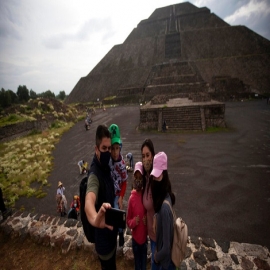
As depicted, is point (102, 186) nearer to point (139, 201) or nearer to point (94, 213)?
point (94, 213)

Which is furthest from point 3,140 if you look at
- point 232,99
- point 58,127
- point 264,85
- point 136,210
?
point 264,85

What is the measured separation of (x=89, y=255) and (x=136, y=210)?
2.08 metres

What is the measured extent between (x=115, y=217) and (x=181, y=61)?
145 ft

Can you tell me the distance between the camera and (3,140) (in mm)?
17125

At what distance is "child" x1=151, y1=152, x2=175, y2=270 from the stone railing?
1.49 meters

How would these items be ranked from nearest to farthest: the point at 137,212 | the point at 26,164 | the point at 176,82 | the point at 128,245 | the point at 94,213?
the point at 94,213
the point at 137,212
the point at 128,245
the point at 26,164
the point at 176,82

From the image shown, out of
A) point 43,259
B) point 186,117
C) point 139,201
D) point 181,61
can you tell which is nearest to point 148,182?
point 139,201

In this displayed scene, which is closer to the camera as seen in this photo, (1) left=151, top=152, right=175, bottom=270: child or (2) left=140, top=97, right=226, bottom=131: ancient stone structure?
(1) left=151, top=152, right=175, bottom=270: child

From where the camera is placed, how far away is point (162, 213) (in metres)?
2.02

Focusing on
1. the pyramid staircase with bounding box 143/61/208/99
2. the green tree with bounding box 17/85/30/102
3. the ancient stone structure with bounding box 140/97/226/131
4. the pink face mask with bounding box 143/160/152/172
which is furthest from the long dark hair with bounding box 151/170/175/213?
the green tree with bounding box 17/85/30/102

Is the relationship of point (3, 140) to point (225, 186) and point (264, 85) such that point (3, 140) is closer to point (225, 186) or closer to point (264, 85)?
point (225, 186)

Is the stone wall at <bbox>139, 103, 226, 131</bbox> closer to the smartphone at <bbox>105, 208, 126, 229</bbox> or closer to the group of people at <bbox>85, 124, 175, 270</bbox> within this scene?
the group of people at <bbox>85, 124, 175, 270</bbox>

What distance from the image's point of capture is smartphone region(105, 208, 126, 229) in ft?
4.98

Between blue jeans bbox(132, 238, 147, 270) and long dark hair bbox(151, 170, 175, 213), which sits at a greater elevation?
long dark hair bbox(151, 170, 175, 213)
